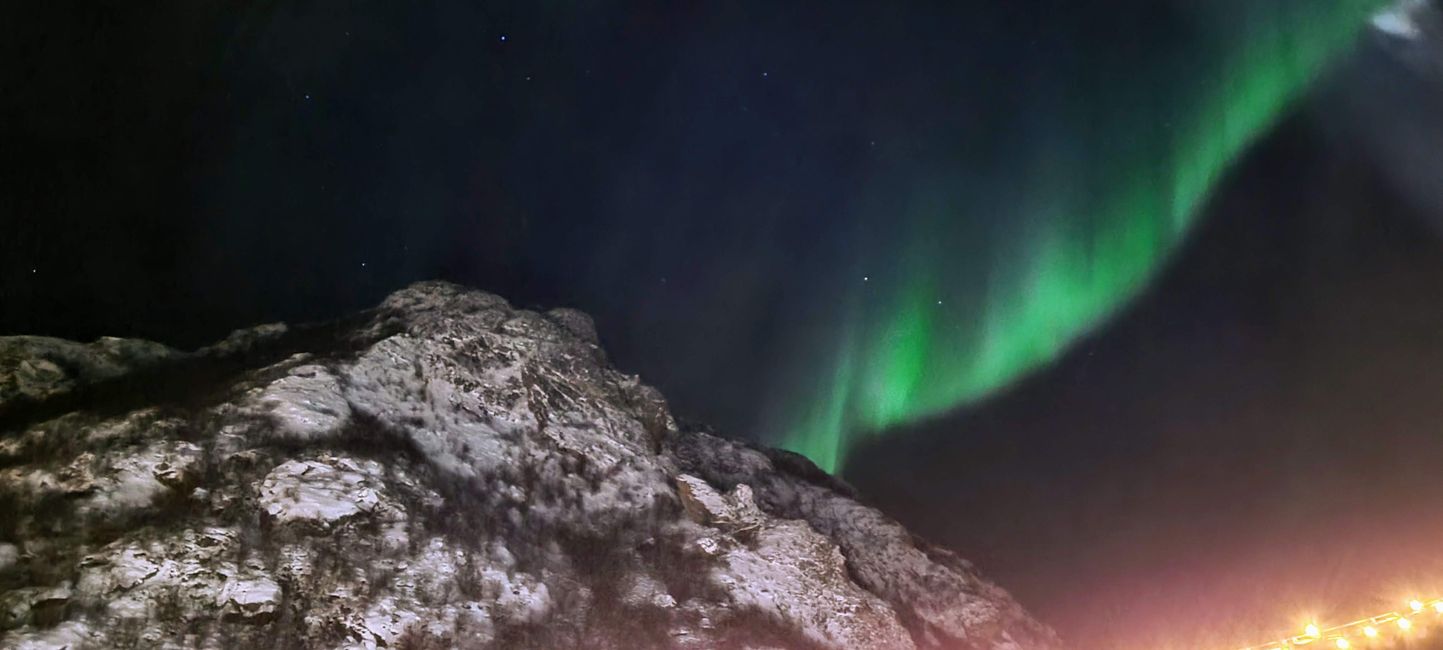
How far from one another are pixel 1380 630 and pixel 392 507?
1476 inches

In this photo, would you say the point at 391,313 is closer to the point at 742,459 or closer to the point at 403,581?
the point at 403,581

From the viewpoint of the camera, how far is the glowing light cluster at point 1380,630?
31891 mm

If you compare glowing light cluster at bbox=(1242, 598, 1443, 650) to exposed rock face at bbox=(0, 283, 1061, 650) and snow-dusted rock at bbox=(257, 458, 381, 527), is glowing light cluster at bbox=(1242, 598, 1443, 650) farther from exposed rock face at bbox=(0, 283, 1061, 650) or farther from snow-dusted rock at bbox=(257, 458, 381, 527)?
snow-dusted rock at bbox=(257, 458, 381, 527)

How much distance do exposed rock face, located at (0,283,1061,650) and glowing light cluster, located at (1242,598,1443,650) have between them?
1622cm

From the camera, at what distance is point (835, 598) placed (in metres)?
35.2

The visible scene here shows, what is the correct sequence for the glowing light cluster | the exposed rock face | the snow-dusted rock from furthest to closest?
the glowing light cluster → the snow-dusted rock → the exposed rock face

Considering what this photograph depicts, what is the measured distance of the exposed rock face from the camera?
2262 centimetres

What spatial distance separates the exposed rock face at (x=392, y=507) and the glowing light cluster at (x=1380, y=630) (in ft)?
53.2

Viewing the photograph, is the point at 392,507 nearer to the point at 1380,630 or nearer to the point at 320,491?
the point at 320,491

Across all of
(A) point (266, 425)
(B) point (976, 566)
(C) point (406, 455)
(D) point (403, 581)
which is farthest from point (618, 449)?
(B) point (976, 566)

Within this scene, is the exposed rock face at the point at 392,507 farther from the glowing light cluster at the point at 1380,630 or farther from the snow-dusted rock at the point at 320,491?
the glowing light cluster at the point at 1380,630

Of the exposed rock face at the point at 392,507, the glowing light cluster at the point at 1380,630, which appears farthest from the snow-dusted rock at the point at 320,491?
the glowing light cluster at the point at 1380,630

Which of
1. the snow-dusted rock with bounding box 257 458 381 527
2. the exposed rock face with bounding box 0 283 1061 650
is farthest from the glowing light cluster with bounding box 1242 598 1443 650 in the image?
the snow-dusted rock with bounding box 257 458 381 527

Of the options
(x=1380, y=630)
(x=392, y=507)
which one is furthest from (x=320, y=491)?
(x=1380, y=630)
